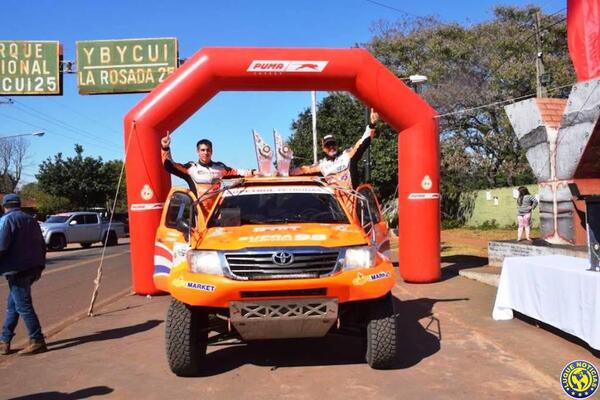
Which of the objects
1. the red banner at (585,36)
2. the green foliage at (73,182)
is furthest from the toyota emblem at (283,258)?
the green foliage at (73,182)

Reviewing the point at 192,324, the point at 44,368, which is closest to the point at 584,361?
the point at 192,324

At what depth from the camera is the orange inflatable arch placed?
9477mm

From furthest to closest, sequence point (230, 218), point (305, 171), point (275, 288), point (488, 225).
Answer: point (488, 225) → point (305, 171) → point (230, 218) → point (275, 288)

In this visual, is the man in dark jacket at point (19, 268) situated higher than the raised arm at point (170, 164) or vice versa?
the raised arm at point (170, 164)

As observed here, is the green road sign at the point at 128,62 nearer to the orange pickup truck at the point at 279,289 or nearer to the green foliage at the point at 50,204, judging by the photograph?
the orange pickup truck at the point at 279,289

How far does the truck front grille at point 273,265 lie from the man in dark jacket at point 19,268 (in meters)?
2.75

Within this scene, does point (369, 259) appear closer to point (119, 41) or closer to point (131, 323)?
point (131, 323)

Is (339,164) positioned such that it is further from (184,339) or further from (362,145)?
(184,339)

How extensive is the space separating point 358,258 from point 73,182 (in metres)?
48.0

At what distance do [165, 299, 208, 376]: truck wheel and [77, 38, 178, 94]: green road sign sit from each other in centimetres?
1058

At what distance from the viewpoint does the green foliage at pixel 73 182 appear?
4844 cm

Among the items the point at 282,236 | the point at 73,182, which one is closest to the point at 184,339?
the point at 282,236

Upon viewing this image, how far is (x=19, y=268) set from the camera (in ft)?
20.3

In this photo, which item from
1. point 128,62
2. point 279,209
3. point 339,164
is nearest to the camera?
point 279,209
